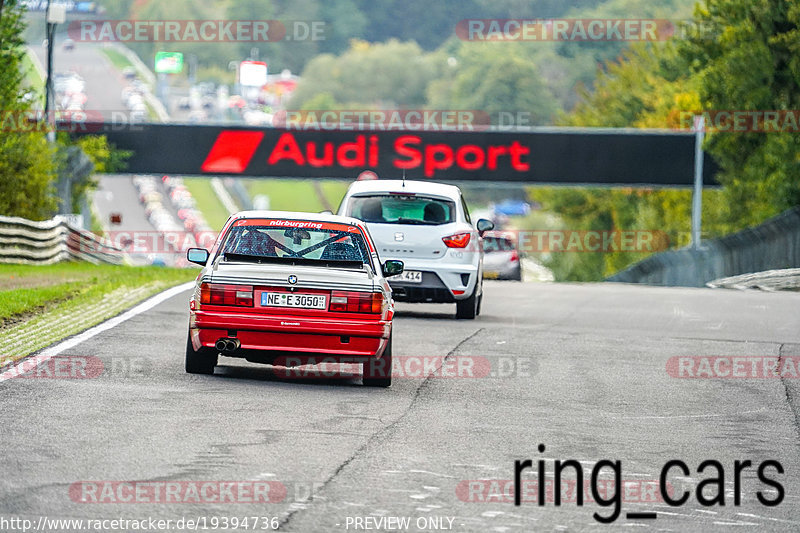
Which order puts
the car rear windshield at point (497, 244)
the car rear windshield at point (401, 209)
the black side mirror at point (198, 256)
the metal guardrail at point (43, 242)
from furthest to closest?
the car rear windshield at point (497, 244) → the metal guardrail at point (43, 242) → the car rear windshield at point (401, 209) → the black side mirror at point (198, 256)

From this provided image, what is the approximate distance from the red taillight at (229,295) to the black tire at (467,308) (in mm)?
7268

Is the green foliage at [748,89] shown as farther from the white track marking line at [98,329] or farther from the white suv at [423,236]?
the white suv at [423,236]

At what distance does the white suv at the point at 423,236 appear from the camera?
60.0 ft

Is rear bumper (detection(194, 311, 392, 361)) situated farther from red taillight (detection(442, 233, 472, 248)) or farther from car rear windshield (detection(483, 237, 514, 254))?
car rear windshield (detection(483, 237, 514, 254))

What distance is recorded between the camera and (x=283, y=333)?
11539 millimetres

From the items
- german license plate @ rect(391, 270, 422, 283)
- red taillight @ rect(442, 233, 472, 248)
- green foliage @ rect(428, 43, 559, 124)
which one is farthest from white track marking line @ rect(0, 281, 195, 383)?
green foliage @ rect(428, 43, 559, 124)

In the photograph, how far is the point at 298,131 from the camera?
1932 inches

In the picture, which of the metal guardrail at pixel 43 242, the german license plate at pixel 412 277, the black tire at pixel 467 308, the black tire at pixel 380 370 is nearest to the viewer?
the black tire at pixel 380 370

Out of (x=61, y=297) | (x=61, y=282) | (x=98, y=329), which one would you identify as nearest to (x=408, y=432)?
(x=98, y=329)

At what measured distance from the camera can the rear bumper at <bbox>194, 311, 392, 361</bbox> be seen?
454 inches

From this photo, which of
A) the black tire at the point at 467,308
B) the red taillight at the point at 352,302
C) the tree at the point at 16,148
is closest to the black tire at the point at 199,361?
the red taillight at the point at 352,302

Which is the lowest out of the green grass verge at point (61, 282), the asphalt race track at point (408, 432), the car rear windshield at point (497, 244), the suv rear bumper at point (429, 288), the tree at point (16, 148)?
the asphalt race track at point (408, 432)

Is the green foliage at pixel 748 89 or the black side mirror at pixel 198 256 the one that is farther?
the green foliage at pixel 748 89

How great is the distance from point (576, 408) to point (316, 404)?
189 centimetres
